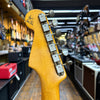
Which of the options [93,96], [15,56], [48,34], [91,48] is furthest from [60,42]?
[91,48]

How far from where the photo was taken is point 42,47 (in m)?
1.13

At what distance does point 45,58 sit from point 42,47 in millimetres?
114

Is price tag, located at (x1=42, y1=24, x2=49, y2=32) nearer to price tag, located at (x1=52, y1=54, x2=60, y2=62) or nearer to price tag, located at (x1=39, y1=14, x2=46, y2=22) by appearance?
price tag, located at (x1=39, y1=14, x2=46, y2=22)

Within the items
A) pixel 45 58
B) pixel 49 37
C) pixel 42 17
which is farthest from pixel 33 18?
pixel 45 58

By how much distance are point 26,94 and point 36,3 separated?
4.01 metres

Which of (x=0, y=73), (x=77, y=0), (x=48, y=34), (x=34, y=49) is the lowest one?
(x=0, y=73)

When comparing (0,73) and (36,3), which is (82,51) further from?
(36,3)

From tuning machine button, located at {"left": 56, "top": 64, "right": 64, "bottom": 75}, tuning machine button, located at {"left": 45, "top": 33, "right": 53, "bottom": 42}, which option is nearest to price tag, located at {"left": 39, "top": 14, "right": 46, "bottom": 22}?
tuning machine button, located at {"left": 45, "top": 33, "right": 53, "bottom": 42}

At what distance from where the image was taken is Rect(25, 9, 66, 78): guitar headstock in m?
1.11

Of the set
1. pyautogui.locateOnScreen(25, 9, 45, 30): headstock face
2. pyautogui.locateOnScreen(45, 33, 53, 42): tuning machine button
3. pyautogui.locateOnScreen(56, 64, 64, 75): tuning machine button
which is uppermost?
pyautogui.locateOnScreen(25, 9, 45, 30): headstock face

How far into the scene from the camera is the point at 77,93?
2.81 meters

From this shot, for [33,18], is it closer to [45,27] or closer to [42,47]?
[45,27]

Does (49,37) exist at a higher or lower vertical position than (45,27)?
lower

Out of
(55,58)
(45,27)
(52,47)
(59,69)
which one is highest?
(45,27)
